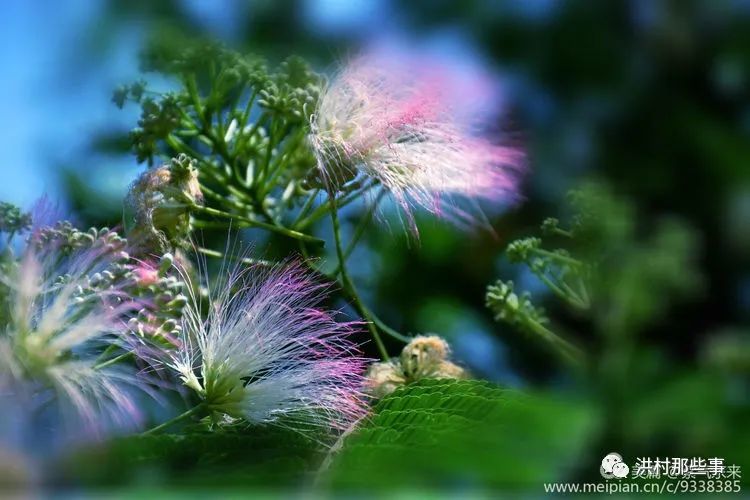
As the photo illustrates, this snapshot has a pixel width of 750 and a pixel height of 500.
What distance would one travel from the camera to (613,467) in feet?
1.97

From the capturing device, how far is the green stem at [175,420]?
61cm

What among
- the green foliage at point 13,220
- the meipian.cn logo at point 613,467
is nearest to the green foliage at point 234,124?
the green foliage at point 13,220

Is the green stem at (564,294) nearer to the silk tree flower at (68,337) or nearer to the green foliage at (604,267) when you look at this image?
the green foliage at (604,267)

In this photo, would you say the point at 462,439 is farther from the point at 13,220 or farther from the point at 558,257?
the point at 13,220

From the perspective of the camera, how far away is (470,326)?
2.78ft

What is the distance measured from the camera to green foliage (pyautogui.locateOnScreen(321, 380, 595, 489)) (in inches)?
17.5

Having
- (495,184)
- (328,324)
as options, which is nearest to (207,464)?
(328,324)

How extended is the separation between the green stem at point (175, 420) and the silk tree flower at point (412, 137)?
0.76 feet

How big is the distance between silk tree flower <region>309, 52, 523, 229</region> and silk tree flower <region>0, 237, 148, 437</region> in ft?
0.76

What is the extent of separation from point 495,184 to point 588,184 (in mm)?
108

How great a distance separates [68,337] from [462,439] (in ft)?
0.97

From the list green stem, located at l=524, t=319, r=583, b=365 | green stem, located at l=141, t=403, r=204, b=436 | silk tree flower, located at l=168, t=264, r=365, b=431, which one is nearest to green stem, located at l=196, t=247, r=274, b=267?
silk tree flower, located at l=168, t=264, r=365, b=431

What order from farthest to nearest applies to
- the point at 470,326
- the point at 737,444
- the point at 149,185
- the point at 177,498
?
the point at 470,326 → the point at 149,185 → the point at 737,444 → the point at 177,498

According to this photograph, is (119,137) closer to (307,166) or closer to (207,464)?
(307,166)
